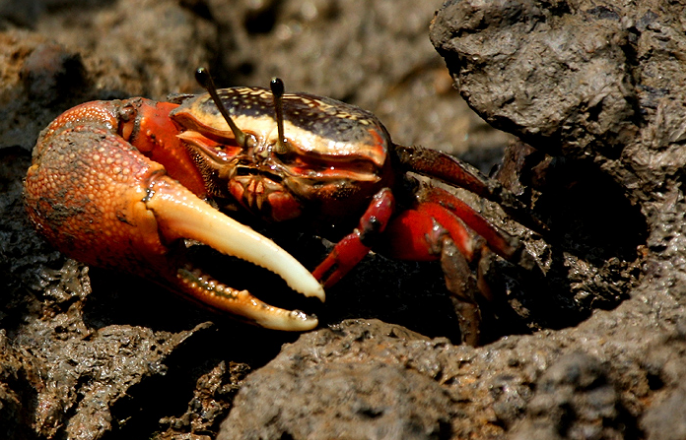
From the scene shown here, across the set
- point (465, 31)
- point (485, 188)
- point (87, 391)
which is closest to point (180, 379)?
point (87, 391)

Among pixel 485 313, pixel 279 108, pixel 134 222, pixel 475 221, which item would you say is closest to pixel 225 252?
pixel 134 222

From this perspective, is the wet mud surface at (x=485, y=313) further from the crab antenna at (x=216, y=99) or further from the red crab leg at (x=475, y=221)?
the crab antenna at (x=216, y=99)

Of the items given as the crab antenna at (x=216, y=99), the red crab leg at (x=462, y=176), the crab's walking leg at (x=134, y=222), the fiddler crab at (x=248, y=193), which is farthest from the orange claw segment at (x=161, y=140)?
the red crab leg at (x=462, y=176)

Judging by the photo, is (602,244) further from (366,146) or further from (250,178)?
(250,178)

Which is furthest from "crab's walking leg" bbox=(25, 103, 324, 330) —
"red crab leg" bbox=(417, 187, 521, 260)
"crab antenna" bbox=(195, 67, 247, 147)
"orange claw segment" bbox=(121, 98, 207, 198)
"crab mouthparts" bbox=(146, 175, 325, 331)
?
"red crab leg" bbox=(417, 187, 521, 260)

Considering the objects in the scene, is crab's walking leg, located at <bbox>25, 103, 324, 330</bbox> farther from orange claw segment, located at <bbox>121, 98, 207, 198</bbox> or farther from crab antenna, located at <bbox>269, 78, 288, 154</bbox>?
crab antenna, located at <bbox>269, 78, 288, 154</bbox>
